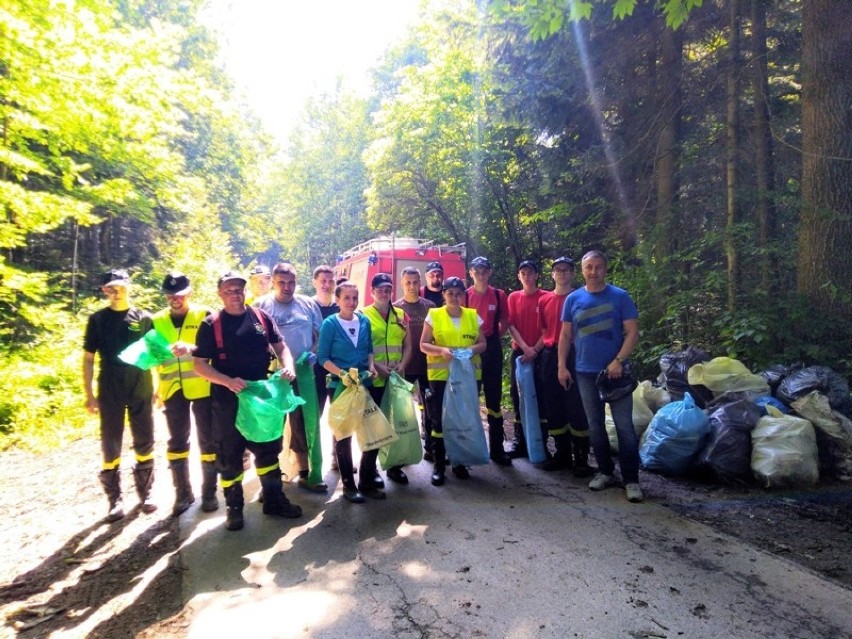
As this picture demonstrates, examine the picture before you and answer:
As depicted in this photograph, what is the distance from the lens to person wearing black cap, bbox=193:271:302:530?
147 inches

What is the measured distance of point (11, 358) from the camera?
803 cm

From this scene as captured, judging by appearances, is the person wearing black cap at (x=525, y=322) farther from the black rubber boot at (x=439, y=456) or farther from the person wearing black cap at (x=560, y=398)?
the black rubber boot at (x=439, y=456)

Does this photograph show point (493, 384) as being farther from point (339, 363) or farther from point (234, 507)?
point (234, 507)

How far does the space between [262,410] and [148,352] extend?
96 centimetres

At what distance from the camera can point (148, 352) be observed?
152 inches

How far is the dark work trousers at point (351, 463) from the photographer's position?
14.2 ft

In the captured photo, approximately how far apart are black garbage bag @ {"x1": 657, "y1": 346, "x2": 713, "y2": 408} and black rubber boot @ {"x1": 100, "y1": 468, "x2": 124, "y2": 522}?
16.9 feet

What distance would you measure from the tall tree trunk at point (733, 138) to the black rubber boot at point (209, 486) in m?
6.30

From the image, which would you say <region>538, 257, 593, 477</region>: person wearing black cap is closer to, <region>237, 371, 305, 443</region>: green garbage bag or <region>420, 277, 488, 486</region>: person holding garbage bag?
<region>420, 277, 488, 486</region>: person holding garbage bag

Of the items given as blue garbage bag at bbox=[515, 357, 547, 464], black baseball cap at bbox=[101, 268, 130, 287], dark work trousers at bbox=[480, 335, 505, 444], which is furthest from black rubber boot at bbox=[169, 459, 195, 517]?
blue garbage bag at bbox=[515, 357, 547, 464]

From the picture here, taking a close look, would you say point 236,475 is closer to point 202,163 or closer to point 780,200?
point 780,200

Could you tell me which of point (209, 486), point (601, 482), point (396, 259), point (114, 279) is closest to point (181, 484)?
point (209, 486)

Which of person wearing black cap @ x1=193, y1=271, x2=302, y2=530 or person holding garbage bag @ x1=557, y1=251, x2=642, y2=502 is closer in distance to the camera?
person wearing black cap @ x1=193, y1=271, x2=302, y2=530

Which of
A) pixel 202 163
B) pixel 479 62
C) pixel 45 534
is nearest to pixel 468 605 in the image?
pixel 45 534
